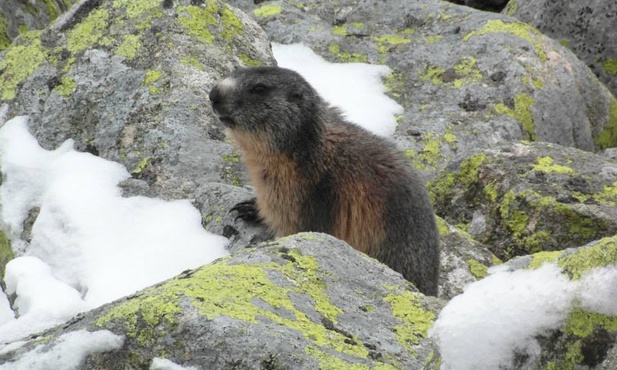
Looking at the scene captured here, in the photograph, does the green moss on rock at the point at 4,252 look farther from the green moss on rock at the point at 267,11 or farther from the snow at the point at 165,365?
the green moss on rock at the point at 267,11

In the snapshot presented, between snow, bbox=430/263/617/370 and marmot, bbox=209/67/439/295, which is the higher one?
snow, bbox=430/263/617/370

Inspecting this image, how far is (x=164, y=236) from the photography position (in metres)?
8.28

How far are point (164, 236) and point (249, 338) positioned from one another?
3.89 metres

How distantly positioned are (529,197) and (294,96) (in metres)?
2.71

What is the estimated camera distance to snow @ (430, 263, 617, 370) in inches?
144

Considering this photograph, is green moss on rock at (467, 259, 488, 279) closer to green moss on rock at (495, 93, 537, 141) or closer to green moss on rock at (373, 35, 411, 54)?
green moss on rock at (495, 93, 537, 141)

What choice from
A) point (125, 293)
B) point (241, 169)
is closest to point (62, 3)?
point (241, 169)

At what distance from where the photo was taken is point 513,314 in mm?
3787

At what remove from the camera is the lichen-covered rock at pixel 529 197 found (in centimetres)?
934

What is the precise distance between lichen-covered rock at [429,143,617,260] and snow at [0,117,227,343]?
3.23 m

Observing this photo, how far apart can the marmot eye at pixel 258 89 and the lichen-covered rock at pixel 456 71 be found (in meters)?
3.04

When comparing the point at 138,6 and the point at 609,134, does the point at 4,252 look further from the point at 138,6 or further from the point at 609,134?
the point at 609,134

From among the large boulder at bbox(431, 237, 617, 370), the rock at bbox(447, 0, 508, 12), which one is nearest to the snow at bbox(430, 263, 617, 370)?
the large boulder at bbox(431, 237, 617, 370)

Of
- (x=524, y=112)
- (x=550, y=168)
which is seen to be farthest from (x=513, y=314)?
(x=524, y=112)
